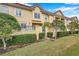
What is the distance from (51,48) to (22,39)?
44 cm

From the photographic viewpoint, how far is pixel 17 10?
3.76 metres

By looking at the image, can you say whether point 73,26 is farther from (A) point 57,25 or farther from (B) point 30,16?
(B) point 30,16

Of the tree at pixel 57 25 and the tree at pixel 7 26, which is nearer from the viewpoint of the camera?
the tree at pixel 7 26

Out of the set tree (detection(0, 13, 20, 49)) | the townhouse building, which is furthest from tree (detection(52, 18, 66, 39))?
tree (detection(0, 13, 20, 49))

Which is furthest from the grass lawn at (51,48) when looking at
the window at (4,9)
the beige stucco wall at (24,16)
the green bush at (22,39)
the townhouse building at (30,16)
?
the window at (4,9)

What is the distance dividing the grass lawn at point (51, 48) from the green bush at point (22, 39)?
89 mm

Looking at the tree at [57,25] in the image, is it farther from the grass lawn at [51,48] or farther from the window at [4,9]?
the window at [4,9]

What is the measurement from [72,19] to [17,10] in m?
0.81

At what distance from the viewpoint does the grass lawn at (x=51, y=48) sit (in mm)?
3734

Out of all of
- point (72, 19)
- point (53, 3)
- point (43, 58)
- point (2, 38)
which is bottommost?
point (43, 58)

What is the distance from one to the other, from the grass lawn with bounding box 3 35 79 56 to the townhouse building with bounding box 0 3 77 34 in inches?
8.4

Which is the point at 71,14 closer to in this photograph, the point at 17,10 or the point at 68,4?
the point at 68,4

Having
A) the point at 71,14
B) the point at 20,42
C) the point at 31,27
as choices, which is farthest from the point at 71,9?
the point at 20,42

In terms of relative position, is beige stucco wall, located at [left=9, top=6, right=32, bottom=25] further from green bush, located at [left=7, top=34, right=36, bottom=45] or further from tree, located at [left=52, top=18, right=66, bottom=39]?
tree, located at [left=52, top=18, right=66, bottom=39]
